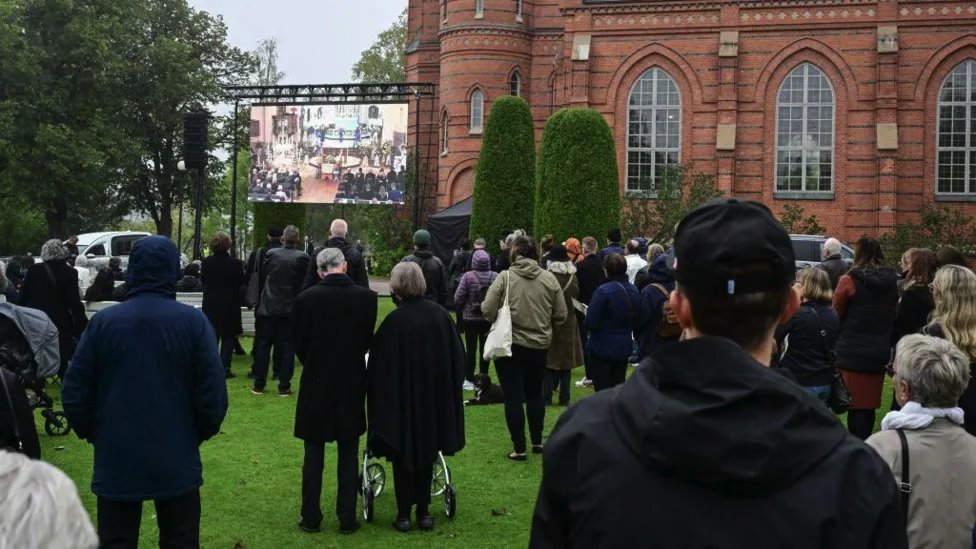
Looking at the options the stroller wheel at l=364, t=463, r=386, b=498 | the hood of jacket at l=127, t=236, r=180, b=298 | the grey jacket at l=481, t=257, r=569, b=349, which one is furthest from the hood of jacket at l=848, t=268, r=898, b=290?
the hood of jacket at l=127, t=236, r=180, b=298

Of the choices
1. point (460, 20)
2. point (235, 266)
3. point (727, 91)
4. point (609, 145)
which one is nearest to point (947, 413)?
point (235, 266)

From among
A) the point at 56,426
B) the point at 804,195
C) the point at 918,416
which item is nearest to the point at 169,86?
the point at 804,195

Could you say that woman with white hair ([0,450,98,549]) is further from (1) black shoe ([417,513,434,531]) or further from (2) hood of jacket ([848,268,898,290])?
(2) hood of jacket ([848,268,898,290])

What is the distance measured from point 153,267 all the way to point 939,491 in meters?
3.80

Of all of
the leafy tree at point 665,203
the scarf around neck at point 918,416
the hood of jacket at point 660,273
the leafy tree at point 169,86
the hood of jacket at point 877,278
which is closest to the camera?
the scarf around neck at point 918,416

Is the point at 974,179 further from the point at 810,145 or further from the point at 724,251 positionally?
the point at 724,251

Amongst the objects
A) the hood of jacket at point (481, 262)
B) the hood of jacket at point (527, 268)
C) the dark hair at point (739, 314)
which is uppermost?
the hood of jacket at point (481, 262)

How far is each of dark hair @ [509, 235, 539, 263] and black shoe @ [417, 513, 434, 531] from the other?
291 centimetres

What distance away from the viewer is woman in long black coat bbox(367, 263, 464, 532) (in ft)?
23.5

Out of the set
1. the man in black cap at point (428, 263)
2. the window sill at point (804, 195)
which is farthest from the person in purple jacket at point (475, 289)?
the window sill at point (804, 195)

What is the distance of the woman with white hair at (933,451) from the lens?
4062 mm

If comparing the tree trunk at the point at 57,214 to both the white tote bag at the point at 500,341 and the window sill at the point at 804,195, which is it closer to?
the window sill at the point at 804,195

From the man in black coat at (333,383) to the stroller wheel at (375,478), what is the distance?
0.26 meters

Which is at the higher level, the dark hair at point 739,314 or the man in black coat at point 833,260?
the man in black coat at point 833,260
